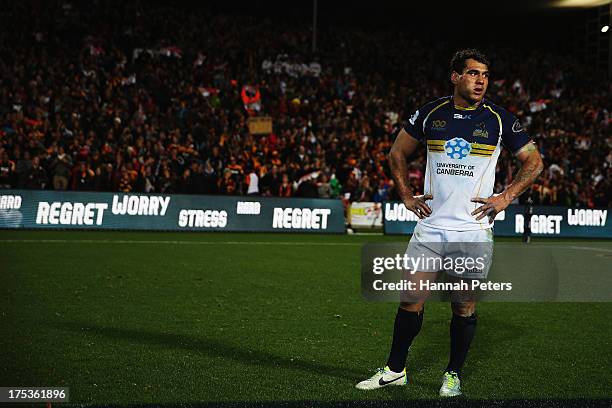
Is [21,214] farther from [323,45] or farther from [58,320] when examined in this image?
[323,45]

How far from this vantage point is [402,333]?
6.05 m

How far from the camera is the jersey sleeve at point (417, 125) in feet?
19.7

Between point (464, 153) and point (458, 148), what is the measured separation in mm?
53

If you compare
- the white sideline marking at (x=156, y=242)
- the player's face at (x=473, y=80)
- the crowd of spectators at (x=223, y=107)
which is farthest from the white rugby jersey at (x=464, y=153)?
the crowd of spectators at (x=223, y=107)

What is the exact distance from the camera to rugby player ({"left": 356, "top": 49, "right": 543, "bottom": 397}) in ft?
19.1

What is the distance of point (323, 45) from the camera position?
1497 inches

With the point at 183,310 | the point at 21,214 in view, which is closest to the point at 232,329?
the point at 183,310

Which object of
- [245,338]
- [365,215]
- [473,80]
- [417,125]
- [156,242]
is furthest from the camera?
[365,215]

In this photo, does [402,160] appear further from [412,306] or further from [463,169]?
[412,306]

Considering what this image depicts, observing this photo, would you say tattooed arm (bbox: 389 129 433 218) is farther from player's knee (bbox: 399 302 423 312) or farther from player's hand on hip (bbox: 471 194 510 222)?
player's knee (bbox: 399 302 423 312)

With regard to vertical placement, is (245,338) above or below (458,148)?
below

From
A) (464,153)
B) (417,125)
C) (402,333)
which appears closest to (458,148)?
(464,153)

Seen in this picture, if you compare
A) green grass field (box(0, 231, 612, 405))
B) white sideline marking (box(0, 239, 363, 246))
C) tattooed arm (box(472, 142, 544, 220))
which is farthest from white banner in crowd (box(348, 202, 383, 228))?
tattooed arm (box(472, 142, 544, 220))

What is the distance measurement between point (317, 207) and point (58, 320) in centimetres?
1589
